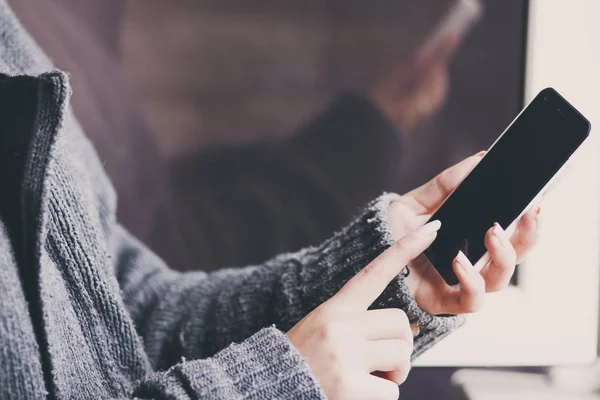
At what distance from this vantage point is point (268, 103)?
694 mm

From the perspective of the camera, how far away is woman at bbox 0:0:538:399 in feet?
1.27

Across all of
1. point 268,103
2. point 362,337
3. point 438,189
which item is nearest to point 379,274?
point 362,337

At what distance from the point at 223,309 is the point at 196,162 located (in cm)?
22

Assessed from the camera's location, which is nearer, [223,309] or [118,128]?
[223,309]

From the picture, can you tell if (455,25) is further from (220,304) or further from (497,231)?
(220,304)

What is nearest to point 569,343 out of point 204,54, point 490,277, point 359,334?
point 490,277

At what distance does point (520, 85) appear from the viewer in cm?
66

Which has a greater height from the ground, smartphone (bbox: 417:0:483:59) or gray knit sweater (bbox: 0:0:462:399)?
smartphone (bbox: 417:0:483:59)

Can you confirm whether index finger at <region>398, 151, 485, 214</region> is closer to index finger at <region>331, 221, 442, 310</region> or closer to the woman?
the woman

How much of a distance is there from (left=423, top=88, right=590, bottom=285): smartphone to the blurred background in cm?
21

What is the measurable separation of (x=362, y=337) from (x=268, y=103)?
37 cm

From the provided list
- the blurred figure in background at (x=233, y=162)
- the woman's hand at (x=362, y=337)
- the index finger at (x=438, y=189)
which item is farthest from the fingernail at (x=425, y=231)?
the blurred figure in background at (x=233, y=162)

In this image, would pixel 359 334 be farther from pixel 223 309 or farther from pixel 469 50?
pixel 469 50

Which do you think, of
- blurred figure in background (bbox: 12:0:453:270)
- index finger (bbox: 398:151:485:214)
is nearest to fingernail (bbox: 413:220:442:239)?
index finger (bbox: 398:151:485:214)
